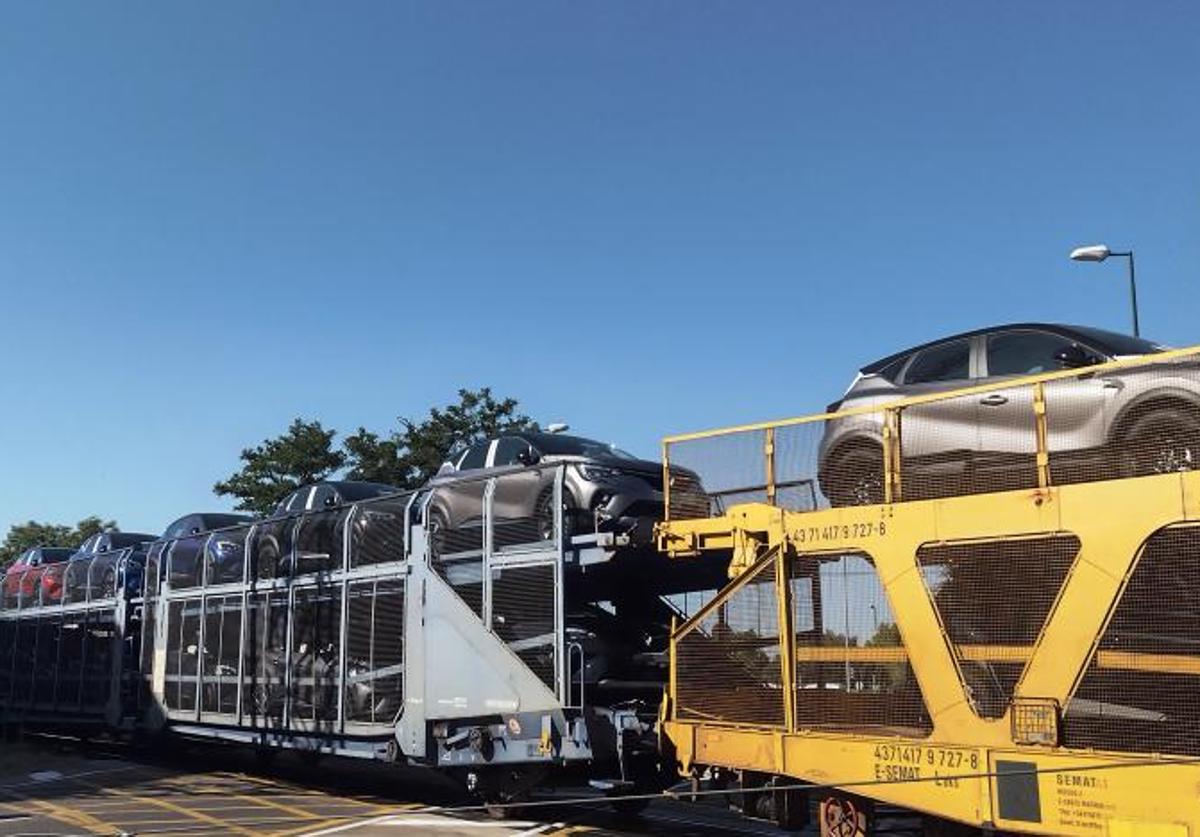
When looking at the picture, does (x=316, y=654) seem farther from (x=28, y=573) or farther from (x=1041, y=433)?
(x=28, y=573)

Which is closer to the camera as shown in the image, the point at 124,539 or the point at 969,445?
the point at 969,445

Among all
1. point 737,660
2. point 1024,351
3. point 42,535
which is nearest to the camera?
point 737,660

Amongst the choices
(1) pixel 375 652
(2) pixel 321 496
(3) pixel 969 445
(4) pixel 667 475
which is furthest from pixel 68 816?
(3) pixel 969 445

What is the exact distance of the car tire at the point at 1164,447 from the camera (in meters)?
5.88

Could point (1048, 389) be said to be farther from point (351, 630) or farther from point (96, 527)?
point (96, 527)

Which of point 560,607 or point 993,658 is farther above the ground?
point 560,607

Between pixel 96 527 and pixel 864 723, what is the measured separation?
76714 millimetres

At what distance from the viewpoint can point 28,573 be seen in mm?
21531

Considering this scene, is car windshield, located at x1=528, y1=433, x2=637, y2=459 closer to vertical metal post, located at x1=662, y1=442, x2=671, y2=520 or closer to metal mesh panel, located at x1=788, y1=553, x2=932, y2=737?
vertical metal post, located at x1=662, y1=442, x2=671, y2=520

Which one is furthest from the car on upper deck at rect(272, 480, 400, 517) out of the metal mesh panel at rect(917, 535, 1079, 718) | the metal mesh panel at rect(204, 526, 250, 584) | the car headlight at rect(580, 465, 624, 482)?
the metal mesh panel at rect(917, 535, 1079, 718)

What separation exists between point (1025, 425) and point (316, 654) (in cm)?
888

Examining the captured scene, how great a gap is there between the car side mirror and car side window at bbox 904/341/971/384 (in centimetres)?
71

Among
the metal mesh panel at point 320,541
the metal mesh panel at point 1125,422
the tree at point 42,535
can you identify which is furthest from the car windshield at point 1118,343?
the tree at point 42,535

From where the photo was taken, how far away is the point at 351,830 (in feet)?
34.1
